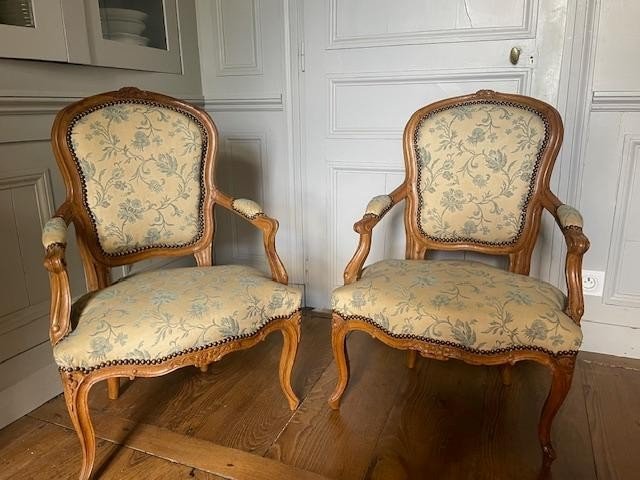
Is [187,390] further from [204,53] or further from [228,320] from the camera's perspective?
[204,53]

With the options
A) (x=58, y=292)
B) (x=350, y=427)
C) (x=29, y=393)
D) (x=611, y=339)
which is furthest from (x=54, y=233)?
(x=611, y=339)

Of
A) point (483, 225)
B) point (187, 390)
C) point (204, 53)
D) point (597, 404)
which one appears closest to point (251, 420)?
point (187, 390)

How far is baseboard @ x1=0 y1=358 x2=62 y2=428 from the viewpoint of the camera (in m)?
1.47

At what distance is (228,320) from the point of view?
1.24 m

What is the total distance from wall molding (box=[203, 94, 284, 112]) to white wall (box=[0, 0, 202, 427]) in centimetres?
65

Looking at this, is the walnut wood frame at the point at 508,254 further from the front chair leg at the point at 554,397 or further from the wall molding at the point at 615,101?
the wall molding at the point at 615,101

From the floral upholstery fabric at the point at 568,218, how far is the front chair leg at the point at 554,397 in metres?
0.36

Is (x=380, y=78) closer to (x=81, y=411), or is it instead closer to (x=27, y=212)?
(x=27, y=212)

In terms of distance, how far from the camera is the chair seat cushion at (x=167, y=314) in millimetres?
1133

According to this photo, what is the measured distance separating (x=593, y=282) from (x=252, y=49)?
1.69 meters

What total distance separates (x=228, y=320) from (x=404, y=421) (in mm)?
640

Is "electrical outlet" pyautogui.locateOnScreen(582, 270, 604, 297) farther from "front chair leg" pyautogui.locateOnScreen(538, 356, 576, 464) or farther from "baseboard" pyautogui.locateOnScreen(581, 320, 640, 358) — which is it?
"front chair leg" pyautogui.locateOnScreen(538, 356, 576, 464)

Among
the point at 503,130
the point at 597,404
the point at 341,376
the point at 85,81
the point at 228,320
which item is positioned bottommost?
the point at 597,404

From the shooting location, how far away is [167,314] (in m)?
1.19
